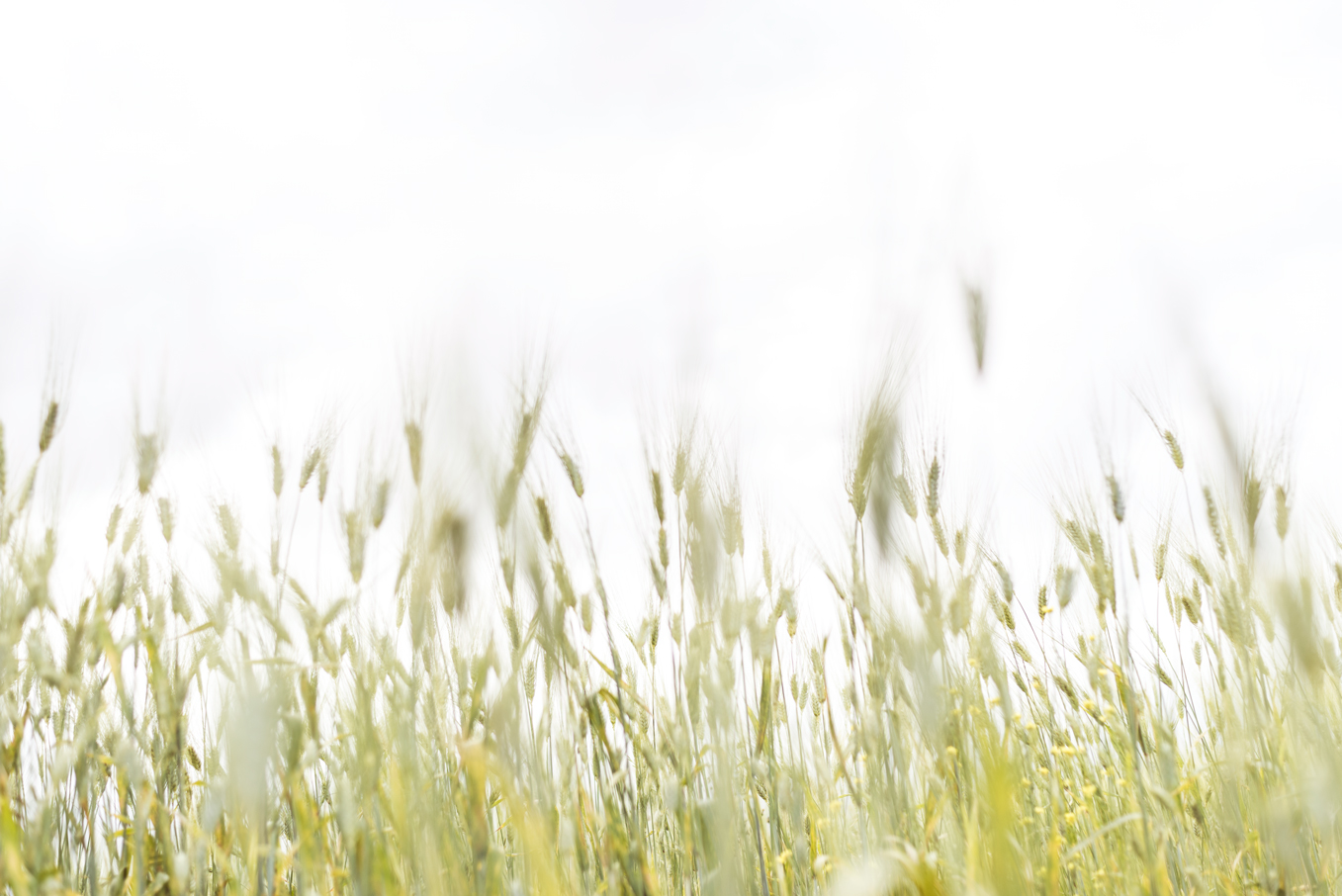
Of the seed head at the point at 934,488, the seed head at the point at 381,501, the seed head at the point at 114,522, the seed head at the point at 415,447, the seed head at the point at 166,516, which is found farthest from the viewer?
the seed head at the point at 166,516

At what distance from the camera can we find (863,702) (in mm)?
1461

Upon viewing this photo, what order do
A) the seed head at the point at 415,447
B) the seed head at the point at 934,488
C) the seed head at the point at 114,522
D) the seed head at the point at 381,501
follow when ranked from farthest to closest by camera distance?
the seed head at the point at 114,522 → the seed head at the point at 934,488 → the seed head at the point at 381,501 → the seed head at the point at 415,447

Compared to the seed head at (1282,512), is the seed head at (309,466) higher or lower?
higher

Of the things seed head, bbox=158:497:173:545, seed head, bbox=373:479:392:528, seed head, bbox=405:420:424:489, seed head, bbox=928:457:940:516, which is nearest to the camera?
seed head, bbox=405:420:424:489

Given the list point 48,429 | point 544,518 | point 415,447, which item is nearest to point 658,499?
point 544,518

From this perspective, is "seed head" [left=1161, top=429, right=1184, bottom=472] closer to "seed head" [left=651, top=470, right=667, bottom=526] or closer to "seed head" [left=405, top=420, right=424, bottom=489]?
"seed head" [left=651, top=470, right=667, bottom=526]

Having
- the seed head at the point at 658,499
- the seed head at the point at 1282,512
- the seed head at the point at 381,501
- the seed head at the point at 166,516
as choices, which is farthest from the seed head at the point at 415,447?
the seed head at the point at 1282,512

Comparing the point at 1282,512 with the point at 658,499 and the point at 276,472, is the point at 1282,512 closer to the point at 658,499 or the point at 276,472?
the point at 658,499

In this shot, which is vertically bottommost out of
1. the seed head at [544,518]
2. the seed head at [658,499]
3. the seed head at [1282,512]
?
the seed head at [1282,512]

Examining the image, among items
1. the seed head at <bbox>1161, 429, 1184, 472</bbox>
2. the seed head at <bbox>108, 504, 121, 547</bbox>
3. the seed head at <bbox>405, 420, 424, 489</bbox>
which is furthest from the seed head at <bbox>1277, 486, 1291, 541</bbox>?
the seed head at <bbox>108, 504, 121, 547</bbox>

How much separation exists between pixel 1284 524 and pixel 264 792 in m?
2.21

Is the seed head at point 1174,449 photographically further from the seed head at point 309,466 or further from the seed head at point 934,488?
the seed head at point 309,466

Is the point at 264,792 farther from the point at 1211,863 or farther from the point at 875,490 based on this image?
the point at 1211,863

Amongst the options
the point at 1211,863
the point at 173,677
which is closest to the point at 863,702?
the point at 1211,863
